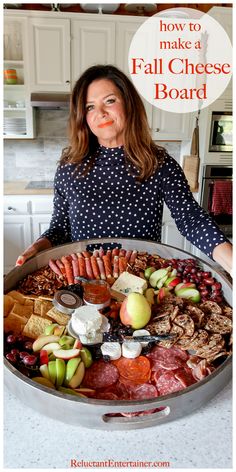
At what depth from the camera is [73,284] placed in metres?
1.33

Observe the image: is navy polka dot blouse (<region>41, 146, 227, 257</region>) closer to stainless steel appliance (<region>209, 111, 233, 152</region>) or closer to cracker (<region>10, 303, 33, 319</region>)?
cracker (<region>10, 303, 33, 319</region>)

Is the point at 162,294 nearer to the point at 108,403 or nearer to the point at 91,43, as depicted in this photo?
the point at 108,403

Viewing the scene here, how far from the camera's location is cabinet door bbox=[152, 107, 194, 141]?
3781 mm

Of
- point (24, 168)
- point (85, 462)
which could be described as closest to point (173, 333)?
point (85, 462)

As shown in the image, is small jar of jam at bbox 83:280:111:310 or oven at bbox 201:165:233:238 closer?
small jar of jam at bbox 83:280:111:310

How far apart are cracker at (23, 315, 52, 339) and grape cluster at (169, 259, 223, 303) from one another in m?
0.54

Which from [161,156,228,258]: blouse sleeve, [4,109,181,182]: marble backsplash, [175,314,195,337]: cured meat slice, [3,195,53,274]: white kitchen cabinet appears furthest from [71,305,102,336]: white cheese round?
[4,109,181,182]: marble backsplash

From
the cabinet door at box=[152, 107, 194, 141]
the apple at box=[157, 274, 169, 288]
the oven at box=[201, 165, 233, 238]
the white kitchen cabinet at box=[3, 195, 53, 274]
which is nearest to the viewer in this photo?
the apple at box=[157, 274, 169, 288]

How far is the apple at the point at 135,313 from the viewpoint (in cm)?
107

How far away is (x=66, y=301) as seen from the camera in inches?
47.0

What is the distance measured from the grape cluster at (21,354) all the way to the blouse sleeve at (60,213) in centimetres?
83

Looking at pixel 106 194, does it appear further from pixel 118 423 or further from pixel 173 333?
pixel 118 423

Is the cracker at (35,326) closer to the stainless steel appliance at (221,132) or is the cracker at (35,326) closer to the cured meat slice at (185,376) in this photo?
the cured meat slice at (185,376)

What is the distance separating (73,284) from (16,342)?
0.37 m
